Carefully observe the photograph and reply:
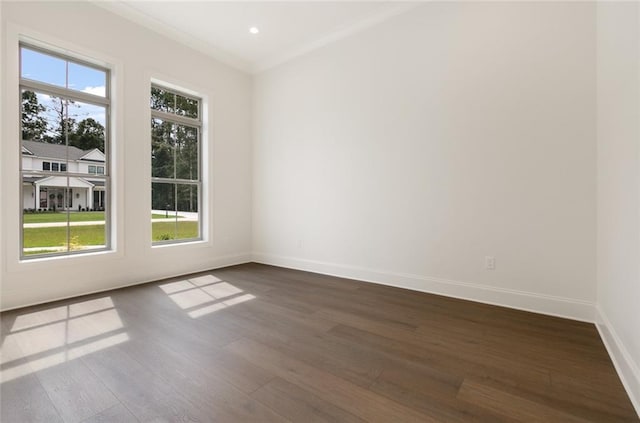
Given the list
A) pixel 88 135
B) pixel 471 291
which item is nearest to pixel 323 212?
pixel 471 291

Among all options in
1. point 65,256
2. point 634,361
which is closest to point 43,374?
point 65,256

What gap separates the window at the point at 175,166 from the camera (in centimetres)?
389

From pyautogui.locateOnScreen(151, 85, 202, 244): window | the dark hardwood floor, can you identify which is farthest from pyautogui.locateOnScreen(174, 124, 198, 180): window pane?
the dark hardwood floor

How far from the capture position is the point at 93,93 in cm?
335

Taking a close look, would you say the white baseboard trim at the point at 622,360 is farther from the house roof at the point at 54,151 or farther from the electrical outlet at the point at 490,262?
the house roof at the point at 54,151

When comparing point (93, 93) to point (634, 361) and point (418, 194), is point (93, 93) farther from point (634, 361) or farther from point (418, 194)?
point (634, 361)

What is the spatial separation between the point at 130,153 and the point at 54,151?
2.21 feet

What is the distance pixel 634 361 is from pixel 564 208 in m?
1.42

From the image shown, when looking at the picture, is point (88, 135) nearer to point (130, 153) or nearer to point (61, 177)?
point (130, 153)

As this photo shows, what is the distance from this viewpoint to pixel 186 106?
167 inches

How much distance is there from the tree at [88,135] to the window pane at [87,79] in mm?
335

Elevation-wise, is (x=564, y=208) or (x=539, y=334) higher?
(x=564, y=208)

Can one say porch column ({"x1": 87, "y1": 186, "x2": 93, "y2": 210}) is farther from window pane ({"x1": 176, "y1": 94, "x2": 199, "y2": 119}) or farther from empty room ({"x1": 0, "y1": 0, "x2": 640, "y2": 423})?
window pane ({"x1": 176, "y1": 94, "x2": 199, "y2": 119})

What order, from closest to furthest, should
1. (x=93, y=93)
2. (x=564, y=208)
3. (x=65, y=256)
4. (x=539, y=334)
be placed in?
(x=539, y=334), (x=564, y=208), (x=65, y=256), (x=93, y=93)
